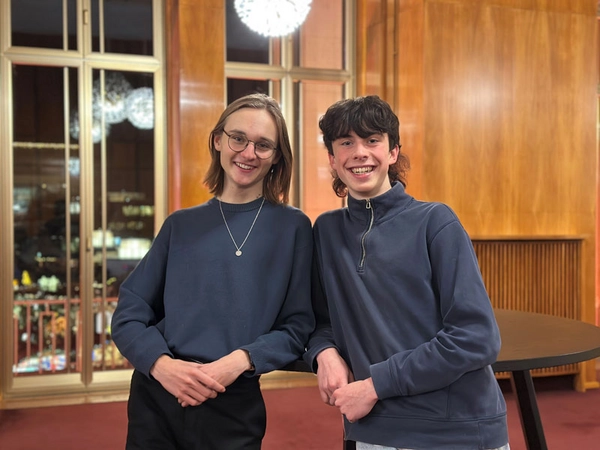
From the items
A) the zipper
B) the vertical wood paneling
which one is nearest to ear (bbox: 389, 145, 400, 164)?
the zipper

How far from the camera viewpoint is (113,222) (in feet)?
17.6

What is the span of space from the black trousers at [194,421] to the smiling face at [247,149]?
53 cm

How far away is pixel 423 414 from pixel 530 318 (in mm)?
1328

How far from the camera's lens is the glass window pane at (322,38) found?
5578 mm

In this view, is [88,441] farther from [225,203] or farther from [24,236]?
[225,203]

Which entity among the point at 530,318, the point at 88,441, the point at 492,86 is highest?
the point at 492,86

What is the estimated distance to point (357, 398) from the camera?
59.0 inches

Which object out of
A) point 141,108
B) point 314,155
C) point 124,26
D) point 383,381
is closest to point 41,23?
point 124,26

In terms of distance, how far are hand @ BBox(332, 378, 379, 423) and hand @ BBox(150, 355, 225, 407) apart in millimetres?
295

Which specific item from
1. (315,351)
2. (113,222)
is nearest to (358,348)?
(315,351)

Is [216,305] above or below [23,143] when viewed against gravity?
below

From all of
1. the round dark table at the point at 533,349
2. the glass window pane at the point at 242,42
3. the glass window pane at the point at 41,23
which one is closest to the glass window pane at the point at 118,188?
the glass window pane at the point at 41,23

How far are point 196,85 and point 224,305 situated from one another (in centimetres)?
350

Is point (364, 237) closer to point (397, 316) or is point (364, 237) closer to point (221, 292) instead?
point (397, 316)
